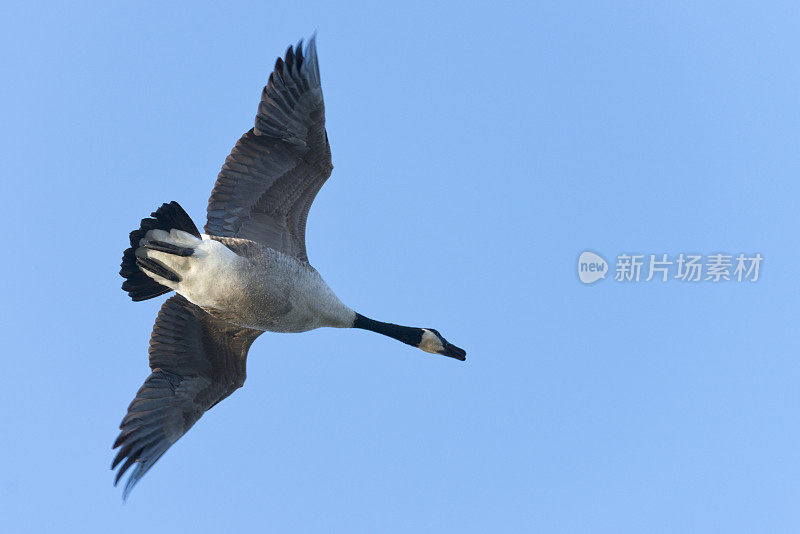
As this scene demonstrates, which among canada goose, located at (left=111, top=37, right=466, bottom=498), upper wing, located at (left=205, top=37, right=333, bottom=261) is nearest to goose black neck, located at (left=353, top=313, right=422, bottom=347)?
canada goose, located at (left=111, top=37, right=466, bottom=498)

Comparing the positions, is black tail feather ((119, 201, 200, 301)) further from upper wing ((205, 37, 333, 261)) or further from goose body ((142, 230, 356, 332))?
upper wing ((205, 37, 333, 261))

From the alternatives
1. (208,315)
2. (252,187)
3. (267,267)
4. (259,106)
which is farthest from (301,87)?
(208,315)

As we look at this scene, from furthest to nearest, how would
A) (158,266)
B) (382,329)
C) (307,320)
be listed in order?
(382,329) → (307,320) → (158,266)

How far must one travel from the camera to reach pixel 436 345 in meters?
12.7

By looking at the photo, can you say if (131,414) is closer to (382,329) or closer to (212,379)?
(212,379)

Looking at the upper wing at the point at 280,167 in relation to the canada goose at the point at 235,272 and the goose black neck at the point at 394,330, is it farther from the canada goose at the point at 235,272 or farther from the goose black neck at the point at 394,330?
the goose black neck at the point at 394,330

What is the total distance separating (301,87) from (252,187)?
4.54 ft

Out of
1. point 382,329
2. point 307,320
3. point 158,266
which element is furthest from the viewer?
point 382,329

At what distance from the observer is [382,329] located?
1247 centimetres

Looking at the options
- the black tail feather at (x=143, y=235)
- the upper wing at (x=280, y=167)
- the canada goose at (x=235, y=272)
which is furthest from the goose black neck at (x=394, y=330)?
the black tail feather at (x=143, y=235)

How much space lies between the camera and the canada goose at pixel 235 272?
10.8 meters

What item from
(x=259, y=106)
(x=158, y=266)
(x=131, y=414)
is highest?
(x=259, y=106)

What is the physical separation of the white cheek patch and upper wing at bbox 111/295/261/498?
2.19m

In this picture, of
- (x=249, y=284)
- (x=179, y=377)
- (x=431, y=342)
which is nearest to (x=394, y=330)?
(x=431, y=342)
